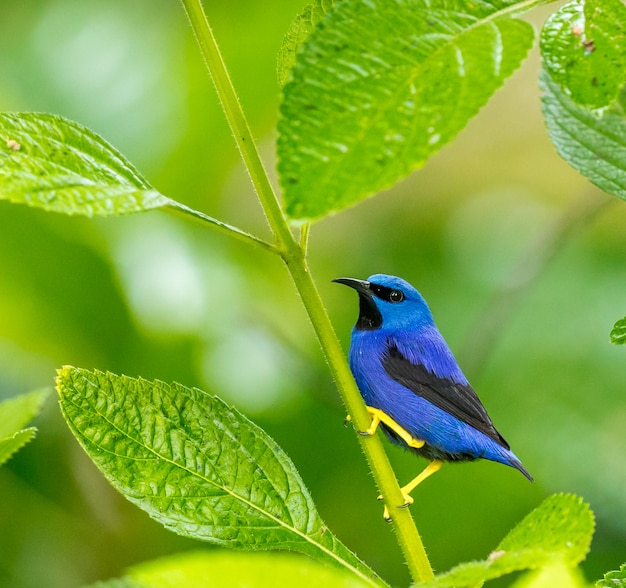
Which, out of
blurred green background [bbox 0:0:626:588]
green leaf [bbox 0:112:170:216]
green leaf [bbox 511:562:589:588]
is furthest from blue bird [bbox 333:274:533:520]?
green leaf [bbox 511:562:589:588]

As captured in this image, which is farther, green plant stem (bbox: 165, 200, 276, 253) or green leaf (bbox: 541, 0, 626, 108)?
green plant stem (bbox: 165, 200, 276, 253)

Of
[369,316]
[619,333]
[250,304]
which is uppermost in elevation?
[619,333]

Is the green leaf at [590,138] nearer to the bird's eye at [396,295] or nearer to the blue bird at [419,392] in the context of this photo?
the blue bird at [419,392]

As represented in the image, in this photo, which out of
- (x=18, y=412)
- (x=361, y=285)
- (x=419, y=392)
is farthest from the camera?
(x=361, y=285)

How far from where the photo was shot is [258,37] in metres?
3.03

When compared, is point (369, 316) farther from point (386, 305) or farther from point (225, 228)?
point (225, 228)

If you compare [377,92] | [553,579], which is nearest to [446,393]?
[377,92]

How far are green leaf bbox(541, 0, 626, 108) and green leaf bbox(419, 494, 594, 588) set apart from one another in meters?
0.33

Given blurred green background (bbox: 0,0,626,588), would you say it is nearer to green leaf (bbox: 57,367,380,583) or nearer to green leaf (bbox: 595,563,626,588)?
green leaf (bbox: 57,367,380,583)

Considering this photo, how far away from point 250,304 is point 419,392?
1174 millimetres

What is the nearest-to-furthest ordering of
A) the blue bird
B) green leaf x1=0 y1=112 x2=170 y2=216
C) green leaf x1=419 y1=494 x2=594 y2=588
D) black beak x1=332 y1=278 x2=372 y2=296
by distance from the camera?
1. green leaf x1=419 y1=494 x2=594 y2=588
2. green leaf x1=0 y1=112 x2=170 y2=216
3. the blue bird
4. black beak x1=332 y1=278 x2=372 y2=296

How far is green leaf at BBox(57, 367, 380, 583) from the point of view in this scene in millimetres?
811

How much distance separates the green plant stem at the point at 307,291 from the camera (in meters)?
0.76

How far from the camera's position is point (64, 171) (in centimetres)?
71
